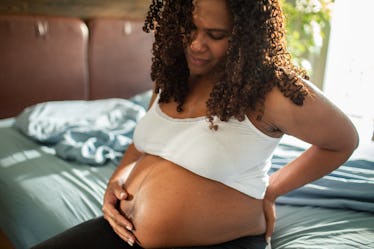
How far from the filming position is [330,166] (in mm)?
920

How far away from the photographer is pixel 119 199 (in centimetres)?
104

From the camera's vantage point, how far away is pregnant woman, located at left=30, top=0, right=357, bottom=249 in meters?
0.82

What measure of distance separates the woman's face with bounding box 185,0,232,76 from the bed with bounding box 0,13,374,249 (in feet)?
1.77

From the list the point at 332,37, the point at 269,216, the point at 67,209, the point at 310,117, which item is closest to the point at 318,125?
the point at 310,117

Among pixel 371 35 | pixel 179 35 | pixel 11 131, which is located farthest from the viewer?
pixel 371 35

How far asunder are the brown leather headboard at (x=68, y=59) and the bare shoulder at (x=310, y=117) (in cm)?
160

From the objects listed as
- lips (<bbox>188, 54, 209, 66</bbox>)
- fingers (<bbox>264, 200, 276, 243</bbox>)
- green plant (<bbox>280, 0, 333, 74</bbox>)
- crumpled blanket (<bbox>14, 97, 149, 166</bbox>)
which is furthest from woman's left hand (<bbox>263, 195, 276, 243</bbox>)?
green plant (<bbox>280, 0, 333, 74</bbox>)

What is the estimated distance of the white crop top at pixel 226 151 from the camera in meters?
0.85

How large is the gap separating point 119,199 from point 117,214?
2.7 inches

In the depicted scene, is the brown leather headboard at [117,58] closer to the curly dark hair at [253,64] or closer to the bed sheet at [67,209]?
the bed sheet at [67,209]

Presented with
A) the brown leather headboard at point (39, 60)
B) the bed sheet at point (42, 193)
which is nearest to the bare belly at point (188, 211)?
the bed sheet at point (42, 193)

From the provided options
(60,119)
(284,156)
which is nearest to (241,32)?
(284,156)

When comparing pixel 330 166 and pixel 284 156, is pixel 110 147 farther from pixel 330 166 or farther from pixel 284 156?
pixel 330 166

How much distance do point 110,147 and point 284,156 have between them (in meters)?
0.74
